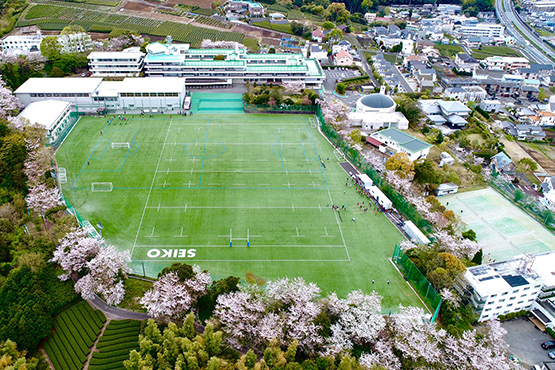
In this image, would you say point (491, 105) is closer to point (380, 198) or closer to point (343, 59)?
point (343, 59)

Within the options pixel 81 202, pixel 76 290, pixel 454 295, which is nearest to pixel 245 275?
pixel 76 290

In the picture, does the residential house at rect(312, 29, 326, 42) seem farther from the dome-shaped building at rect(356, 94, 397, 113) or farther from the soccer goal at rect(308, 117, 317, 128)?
the soccer goal at rect(308, 117, 317, 128)

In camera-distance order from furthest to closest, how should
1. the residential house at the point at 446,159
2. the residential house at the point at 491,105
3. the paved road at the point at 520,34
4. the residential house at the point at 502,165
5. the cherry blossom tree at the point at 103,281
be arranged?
the paved road at the point at 520,34 → the residential house at the point at 491,105 → the residential house at the point at 502,165 → the residential house at the point at 446,159 → the cherry blossom tree at the point at 103,281

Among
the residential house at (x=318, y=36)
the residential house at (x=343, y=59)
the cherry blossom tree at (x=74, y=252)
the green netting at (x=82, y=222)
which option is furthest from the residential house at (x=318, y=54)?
the cherry blossom tree at (x=74, y=252)

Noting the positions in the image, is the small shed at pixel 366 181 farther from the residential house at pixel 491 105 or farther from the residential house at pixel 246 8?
the residential house at pixel 246 8

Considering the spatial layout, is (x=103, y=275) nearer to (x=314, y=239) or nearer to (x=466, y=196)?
(x=314, y=239)

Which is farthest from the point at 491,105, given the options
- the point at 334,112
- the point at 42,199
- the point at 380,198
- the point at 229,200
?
the point at 42,199
